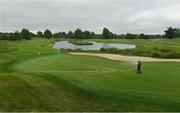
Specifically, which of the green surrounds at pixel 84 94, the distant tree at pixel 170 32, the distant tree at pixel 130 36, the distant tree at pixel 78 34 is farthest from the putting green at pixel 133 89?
the distant tree at pixel 130 36

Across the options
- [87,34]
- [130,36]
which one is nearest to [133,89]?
[130,36]

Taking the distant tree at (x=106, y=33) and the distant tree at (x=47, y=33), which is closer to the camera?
the distant tree at (x=106, y=33)

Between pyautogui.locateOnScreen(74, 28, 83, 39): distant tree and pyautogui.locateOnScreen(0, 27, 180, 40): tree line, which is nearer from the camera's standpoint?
pyautogui.locateOnScreen(0, 27, 180, 40): tree line

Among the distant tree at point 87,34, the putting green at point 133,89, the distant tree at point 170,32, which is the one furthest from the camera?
the distant tree at point 87,34

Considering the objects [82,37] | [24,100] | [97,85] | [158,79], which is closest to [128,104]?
[97,85]

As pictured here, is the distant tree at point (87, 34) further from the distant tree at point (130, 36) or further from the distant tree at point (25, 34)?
the distant tree at point (25, 34)

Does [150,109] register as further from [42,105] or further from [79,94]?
[42,105]

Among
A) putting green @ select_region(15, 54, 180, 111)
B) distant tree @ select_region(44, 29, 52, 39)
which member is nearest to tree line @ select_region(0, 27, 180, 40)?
distant tree @ select_region(44, 29, 52, 39)

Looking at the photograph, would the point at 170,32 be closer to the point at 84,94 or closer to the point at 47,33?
the point at 47,33

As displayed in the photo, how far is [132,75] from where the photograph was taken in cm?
2823

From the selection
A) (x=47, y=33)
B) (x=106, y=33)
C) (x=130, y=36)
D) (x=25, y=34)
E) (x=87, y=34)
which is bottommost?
(x=130, y=36)

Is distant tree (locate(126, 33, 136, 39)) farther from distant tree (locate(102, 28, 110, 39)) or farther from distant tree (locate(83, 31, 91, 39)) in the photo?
distant tree (locate(83, 31, 91, 39))

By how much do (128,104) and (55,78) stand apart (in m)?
7.11

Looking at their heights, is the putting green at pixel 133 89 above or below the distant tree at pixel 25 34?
below
